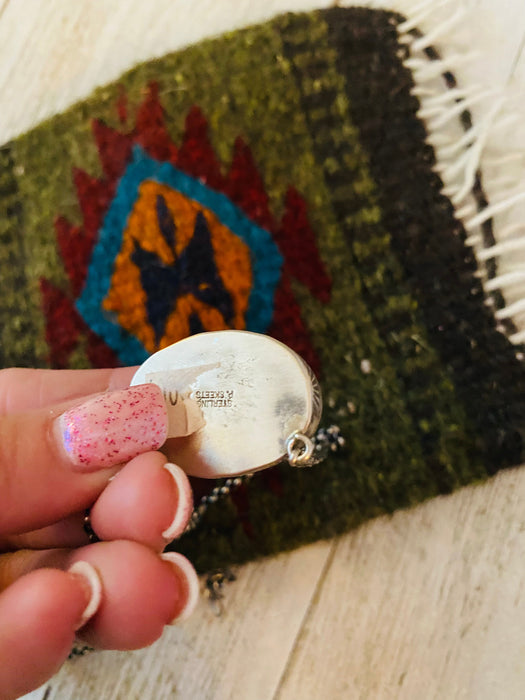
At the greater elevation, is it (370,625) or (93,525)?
(93,525)

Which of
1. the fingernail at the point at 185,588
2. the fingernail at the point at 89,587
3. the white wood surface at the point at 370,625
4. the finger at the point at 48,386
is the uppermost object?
the finger at the point at 48,386

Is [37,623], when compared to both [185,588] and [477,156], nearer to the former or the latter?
[185,588]

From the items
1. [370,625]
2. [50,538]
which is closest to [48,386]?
[50,538]

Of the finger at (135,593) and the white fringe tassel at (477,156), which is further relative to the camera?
the white fringe tassel at (477,156)

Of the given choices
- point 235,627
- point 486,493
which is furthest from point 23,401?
point 486,493

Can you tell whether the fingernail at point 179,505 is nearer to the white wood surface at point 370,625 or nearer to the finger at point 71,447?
the finger at point 71,447

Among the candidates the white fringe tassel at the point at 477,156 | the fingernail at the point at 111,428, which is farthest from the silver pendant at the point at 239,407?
the white fringe tassel at the point at 477,156

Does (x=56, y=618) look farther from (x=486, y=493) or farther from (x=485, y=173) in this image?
(x=485, y=173)
